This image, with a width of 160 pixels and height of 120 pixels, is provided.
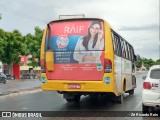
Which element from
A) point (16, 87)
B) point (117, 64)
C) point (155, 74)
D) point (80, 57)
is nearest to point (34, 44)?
point (16, 87)

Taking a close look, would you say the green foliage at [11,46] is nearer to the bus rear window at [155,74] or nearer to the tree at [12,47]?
the tree at [12,47]

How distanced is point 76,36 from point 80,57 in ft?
2.46

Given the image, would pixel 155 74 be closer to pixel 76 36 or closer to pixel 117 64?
pixel 117 64

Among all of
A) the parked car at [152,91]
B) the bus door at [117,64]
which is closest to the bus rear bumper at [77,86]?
the bus door at [117,64]

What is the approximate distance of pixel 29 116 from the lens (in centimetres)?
1082

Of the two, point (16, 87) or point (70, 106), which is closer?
point (70, 106)

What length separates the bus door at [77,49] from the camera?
11.8 metres

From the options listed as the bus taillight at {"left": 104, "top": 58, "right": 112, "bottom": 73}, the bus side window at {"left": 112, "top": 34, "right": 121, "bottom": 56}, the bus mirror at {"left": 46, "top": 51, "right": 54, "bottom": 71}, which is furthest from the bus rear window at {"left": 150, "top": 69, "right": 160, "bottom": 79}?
the bus mirror at {"left": 46, "top": 51, "right": 54, "bottom": 71}

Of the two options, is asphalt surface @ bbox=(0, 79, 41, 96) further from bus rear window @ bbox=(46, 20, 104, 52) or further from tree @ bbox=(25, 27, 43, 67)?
tree @ bbox=(25, 27, 43, 67)

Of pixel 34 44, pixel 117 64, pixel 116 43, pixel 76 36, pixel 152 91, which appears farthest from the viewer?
pixel 34 44

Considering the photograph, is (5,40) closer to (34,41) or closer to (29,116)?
(34,41)

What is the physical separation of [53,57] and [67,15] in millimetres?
1606

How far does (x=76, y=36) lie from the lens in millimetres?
12133

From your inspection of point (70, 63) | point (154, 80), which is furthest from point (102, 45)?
point (154, 80)
